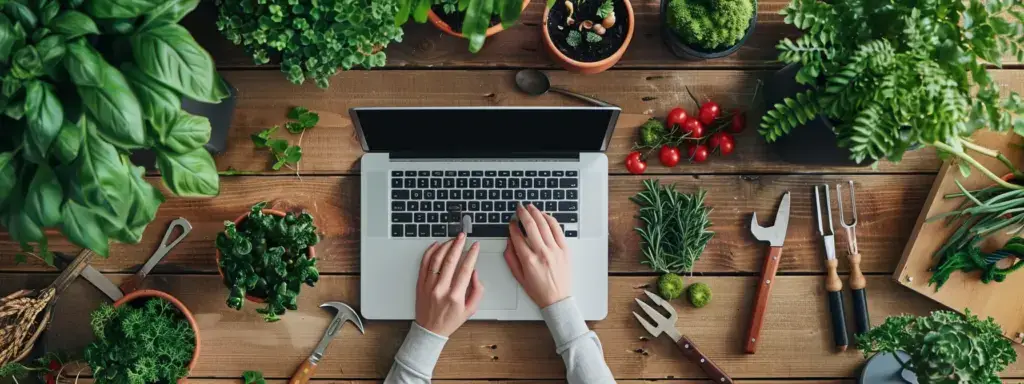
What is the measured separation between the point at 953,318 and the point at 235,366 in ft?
4.11

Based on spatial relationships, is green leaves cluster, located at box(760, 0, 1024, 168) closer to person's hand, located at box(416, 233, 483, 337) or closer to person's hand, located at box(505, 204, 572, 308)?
person's hand, located at box(505, 204, 572, 308)

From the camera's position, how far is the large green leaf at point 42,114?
82 centimetres

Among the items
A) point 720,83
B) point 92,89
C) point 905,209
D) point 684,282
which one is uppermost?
point 92,89

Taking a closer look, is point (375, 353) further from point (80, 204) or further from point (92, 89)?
point (92, 89)

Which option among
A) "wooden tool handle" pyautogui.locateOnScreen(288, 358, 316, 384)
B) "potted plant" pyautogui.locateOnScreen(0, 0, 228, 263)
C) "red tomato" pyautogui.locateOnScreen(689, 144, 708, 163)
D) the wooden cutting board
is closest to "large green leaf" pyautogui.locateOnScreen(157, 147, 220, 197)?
"potted plant" pyautogui.locateOnScreen(0, 0, 228, 263)

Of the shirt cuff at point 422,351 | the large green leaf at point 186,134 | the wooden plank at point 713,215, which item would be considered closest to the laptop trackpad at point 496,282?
the shirt cuff at point 422,351

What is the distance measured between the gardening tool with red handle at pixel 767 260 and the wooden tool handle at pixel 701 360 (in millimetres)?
74

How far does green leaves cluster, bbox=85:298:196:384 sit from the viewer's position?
1.12 m

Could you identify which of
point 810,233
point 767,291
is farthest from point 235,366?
point 810,233

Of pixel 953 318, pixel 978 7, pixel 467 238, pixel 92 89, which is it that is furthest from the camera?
pixel 467 238

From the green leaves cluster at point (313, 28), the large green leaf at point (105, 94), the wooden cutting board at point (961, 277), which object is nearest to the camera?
the large green leaf at point (105, 94)

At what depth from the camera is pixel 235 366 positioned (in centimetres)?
130

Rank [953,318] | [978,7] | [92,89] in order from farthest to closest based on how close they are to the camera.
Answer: [953,318] < [978,7] < [92,89]

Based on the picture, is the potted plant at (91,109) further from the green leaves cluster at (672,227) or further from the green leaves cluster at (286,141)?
the green leaves cluster at (672,227)
